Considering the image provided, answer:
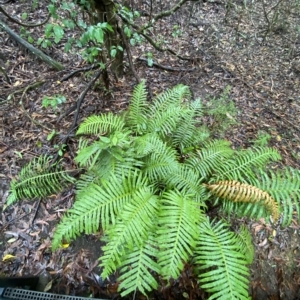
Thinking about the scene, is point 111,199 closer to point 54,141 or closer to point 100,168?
point 100,168

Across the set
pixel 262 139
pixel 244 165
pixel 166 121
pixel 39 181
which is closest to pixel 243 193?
pixel 244 165

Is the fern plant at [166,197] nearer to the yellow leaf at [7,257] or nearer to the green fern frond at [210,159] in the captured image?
the green fern frond at [210,159]

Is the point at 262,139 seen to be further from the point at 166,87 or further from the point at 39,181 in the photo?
the point at 39,181

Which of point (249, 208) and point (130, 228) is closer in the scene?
point (130, 228)

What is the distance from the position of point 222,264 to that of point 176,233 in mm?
476

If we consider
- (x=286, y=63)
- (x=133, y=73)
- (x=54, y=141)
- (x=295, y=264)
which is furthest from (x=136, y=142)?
(x=286, y=63)

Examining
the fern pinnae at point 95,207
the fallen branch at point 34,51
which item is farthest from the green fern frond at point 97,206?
the fallen branch at point 34,51

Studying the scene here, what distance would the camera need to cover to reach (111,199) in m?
2.59

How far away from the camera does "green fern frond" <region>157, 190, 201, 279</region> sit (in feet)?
7.22

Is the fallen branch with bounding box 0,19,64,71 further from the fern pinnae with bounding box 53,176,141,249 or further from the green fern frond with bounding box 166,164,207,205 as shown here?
the green fern frond with bounding box 166,164,207,205

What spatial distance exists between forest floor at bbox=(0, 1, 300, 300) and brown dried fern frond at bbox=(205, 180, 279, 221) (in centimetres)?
39

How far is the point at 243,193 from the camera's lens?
104 inches

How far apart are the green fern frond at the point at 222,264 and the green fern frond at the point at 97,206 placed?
774mm

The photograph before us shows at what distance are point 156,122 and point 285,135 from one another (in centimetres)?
236
